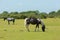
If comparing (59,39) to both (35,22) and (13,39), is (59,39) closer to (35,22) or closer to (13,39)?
(13,39)

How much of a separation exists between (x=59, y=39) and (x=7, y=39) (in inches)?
174

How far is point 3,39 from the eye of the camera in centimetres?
1847

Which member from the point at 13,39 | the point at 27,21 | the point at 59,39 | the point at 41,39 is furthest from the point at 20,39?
the point at 27,21

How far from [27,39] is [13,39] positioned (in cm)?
121

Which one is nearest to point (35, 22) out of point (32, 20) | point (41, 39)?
point (32, 20)

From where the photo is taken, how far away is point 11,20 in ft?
170

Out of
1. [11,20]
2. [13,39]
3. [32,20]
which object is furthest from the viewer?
[11,20]

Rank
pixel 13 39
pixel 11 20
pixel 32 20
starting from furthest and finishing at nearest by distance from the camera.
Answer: pixel 11 20
pixel 32 20
pixel 13 39

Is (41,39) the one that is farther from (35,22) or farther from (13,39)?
(35,22)

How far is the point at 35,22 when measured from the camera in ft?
89.2

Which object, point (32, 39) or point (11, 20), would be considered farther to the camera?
point (11, 20)

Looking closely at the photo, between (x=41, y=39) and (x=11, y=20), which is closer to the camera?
(x=41, y=39)

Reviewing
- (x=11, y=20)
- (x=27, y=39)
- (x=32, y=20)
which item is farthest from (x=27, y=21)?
(x=11, y=20)

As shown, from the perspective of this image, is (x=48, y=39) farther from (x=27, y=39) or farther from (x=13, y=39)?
(x=13, y=39)
